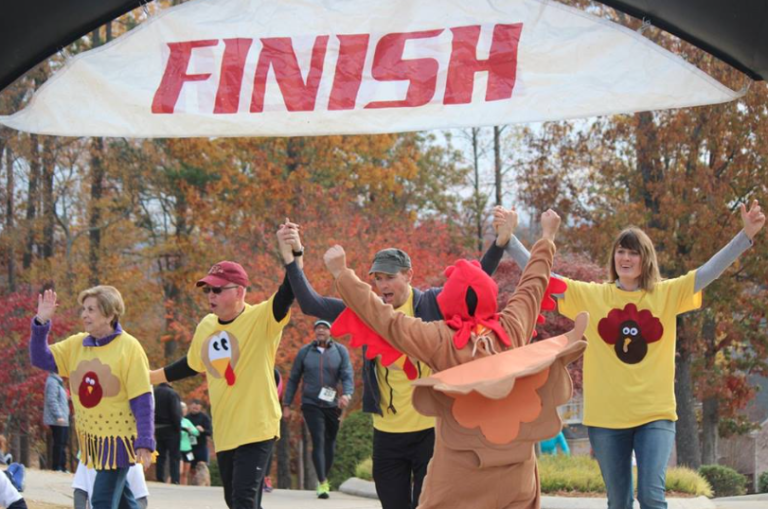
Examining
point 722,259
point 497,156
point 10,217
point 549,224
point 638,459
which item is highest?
point 497,156

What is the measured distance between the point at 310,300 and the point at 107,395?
67.4 inches

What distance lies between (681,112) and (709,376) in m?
5.05

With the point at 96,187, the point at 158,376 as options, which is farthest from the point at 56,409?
the point at 96,187

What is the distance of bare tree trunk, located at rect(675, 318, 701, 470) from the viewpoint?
66.4 feet

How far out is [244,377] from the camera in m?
6.91

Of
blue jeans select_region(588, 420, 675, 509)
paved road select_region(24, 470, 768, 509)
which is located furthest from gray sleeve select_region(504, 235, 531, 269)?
paved road select_region(24, 470, 768, 509)

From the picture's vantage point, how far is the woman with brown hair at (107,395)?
690 centimetres

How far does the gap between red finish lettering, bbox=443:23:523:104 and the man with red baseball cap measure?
1.86 metres

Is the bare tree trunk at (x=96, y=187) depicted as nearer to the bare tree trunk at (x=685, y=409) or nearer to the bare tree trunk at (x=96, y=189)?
the bare tree trunk at (x=96, y=189)

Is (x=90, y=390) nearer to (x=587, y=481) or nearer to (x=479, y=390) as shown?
(x=479, y=390)

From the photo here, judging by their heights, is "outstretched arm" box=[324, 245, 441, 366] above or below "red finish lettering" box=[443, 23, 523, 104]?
below

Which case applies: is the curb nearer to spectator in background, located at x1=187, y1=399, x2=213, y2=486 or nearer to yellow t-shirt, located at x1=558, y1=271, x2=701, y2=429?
yellow t-shirt, located at x1=558, y1=271, x2=701, y2=429

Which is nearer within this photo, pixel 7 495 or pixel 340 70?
pixel 7 495

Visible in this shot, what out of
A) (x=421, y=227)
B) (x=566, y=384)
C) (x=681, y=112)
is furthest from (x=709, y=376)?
(x=566, y=384)
